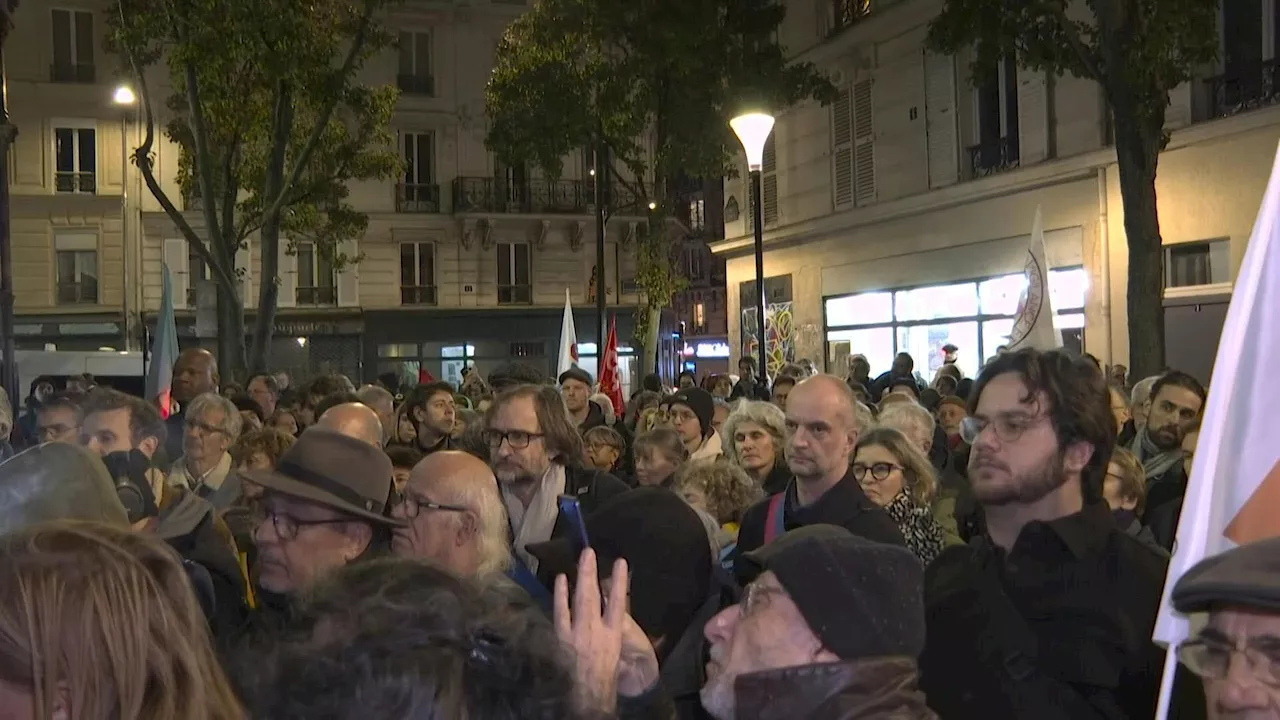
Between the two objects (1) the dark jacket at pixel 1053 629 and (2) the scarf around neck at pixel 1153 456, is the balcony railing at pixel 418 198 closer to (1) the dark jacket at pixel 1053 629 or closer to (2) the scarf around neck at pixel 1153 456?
(2) the scarf around neck at pixel 1153 456

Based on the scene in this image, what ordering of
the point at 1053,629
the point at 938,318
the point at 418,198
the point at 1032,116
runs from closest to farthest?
the point at 1053,629, the point at 1032,116, the point at 938,318, the point at 418,198

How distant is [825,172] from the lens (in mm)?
24938

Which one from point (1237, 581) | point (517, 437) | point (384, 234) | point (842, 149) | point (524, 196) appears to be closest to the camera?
point (1237, 581)

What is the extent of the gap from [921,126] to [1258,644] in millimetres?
21105

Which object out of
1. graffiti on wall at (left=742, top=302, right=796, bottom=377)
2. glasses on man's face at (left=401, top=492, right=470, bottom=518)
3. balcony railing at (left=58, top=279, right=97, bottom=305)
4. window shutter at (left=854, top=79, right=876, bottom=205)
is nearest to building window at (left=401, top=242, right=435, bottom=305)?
balcony railing at (left=58, top=279, right=97, bottom=305)

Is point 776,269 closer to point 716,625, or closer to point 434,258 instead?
point 434,258

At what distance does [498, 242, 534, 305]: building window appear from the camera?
3706 cm

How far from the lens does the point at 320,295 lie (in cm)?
3541

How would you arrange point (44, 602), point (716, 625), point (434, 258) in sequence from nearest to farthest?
point (44, 602)
point (716, 625)
point (434, 258)

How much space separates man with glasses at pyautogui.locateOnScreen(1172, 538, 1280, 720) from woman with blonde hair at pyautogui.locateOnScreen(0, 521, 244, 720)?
167 cm

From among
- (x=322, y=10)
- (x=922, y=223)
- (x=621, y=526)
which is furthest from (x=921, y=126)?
(x=621, y=526)

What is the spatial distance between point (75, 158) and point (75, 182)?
29.3 inches

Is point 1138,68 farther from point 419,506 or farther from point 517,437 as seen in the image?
point 419,506

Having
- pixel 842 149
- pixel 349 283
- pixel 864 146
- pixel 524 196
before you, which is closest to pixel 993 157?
pixel 864 146
